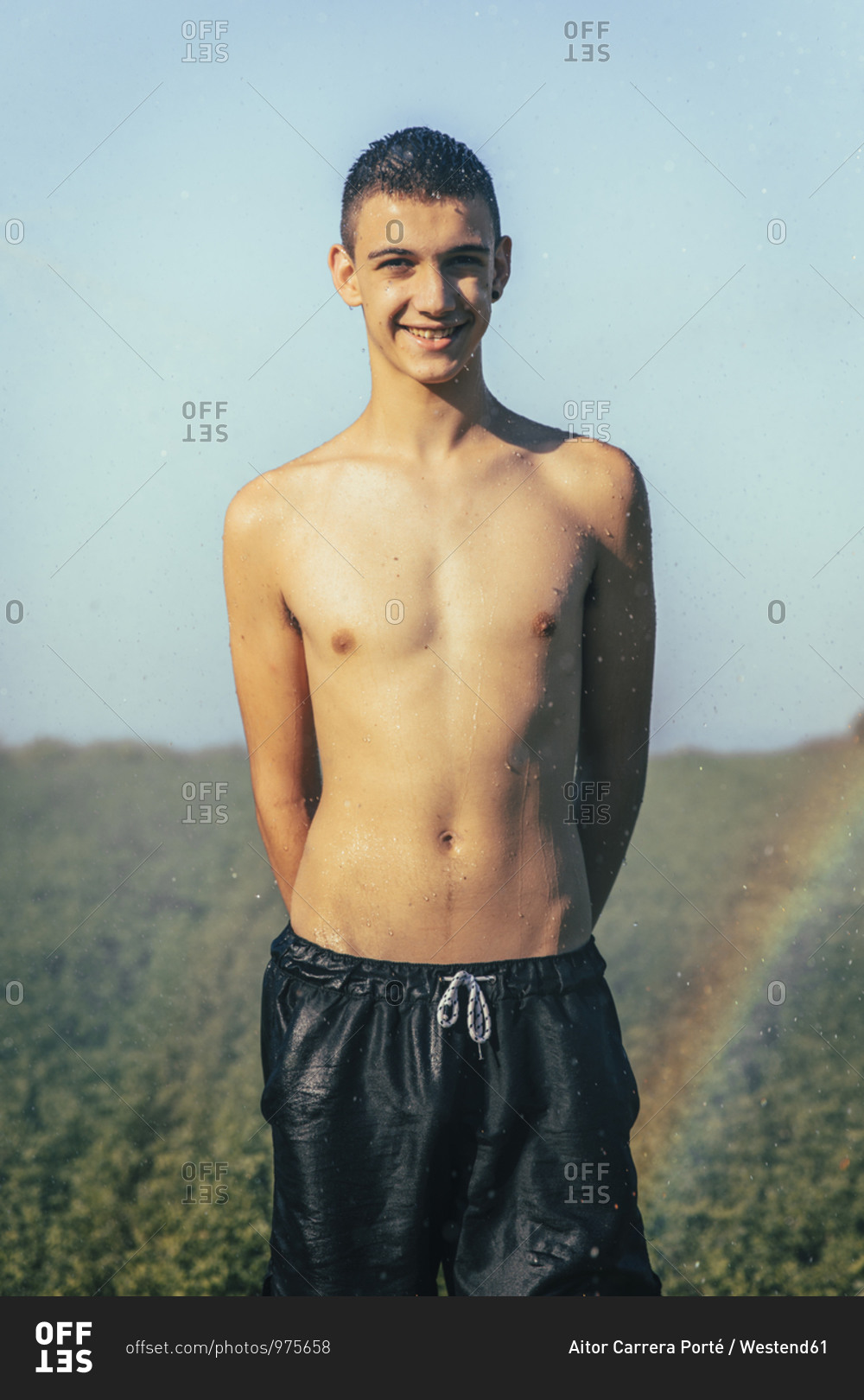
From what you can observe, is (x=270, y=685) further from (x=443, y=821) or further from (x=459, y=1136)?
(x=459, y=1136)

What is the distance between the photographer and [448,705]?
1923mm

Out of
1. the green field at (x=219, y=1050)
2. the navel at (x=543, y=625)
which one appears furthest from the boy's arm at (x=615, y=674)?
the green field at (x=219, y=1050)

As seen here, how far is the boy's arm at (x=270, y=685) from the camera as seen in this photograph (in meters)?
2.11

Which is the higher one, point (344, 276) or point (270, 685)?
point (344, 276)

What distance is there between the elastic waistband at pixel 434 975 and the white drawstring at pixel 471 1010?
0.02 metres

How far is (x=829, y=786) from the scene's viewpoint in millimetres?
4215

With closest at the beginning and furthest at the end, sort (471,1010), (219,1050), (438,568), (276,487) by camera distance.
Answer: (471,1010)
(438,568)
(276,487)
(219,1050)

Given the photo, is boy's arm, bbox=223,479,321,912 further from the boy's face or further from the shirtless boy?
the boy's face

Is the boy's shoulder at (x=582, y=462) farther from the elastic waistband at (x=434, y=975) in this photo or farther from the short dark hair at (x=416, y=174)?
the elastic waistband at (x=434, y=975)

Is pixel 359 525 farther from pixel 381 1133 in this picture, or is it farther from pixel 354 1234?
pixel 354 1234

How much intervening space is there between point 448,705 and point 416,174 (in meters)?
0.88

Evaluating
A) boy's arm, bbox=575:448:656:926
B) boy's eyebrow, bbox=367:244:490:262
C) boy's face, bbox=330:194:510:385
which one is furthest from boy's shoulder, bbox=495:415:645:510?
boy's eyebrow, bbox=367:244:490:262

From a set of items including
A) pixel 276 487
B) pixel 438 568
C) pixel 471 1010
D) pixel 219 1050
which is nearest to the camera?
pixel 471 1010

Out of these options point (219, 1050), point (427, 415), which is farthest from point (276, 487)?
point (219, 1050)
